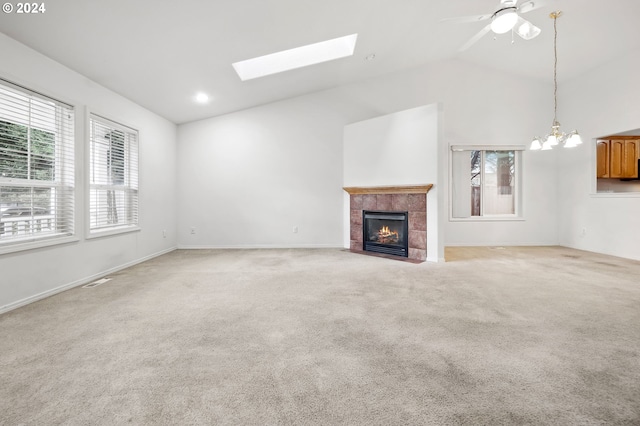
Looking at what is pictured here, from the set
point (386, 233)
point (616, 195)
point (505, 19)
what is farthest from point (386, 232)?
point (616, 195)

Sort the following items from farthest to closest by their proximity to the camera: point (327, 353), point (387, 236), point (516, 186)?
point (516, 186), point (387, 236), point (327, 353)

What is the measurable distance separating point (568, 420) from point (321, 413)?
107 centimetres

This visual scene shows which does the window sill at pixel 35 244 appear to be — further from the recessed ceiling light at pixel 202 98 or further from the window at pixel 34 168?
the recessed ceiling light at pixel 202 98

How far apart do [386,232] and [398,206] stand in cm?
55

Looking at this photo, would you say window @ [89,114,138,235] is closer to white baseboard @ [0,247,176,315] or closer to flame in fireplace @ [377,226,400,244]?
white baseboard @ [0,247,176,315]

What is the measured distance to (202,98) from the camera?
4727 mm

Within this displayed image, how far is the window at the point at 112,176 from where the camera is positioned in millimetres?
3705

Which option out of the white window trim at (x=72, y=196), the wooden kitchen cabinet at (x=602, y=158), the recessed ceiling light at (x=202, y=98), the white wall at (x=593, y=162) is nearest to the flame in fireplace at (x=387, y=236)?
the white wall at (x=593, y=162)

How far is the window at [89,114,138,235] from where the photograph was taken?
3.71 metres

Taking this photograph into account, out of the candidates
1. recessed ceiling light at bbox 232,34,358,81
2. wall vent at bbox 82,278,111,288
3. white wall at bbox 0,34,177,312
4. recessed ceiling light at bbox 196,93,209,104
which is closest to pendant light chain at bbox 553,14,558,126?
recessed ceiling light at bbox 232,34,358,81

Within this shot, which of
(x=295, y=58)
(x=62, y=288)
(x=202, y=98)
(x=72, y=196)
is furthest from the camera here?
(x=202, y=98)

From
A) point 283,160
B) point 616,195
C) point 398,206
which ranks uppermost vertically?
point 283,160

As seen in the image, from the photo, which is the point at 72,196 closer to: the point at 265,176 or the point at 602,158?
the point at 265,176

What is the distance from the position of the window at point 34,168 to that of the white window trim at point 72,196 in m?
0.01
